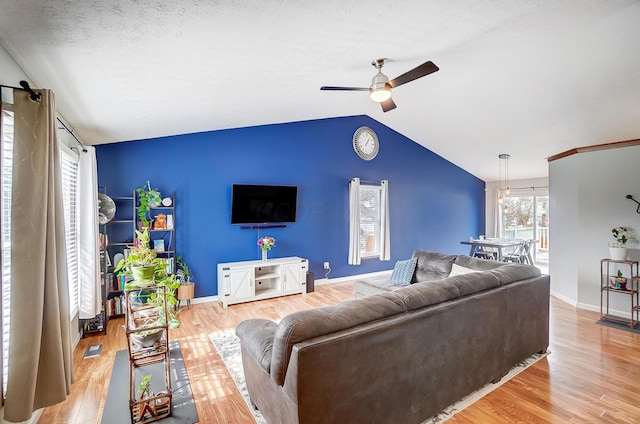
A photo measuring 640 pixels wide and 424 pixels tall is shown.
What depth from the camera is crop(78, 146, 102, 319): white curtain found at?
341 centimetres

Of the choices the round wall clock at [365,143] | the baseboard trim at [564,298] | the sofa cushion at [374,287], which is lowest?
the baseboard trim at [564,298]

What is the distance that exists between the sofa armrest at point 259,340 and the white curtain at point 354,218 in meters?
4.17

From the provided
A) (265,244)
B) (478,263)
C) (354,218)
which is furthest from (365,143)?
(478,263)

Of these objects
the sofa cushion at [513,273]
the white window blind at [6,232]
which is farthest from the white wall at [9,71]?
the sofa cushion at [513,273]

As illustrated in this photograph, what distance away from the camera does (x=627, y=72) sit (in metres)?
3.27

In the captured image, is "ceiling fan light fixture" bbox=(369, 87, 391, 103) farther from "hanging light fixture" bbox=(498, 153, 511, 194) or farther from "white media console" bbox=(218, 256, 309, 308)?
"hanging light fixture" bbox=(498, 153, 511, 194)

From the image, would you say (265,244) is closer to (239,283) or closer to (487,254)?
(239,283)

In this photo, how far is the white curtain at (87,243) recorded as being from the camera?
341cm

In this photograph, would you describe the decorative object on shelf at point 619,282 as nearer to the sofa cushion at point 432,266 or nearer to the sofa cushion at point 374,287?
the sofa cushion at point 432,266

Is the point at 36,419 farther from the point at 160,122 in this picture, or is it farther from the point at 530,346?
the point at 530,346

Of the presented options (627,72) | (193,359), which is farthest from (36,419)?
(627,72)

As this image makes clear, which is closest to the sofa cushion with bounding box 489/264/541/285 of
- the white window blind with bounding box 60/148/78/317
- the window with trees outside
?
the white window blind with bounding box 60/148/78/317

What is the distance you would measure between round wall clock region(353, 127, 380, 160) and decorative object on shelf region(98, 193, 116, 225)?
4284 millimetres

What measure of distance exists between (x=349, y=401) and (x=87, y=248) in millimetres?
3261
